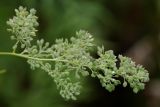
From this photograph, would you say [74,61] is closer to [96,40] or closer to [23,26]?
[23,26]

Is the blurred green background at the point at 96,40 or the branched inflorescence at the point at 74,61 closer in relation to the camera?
the branched inflorescence at the point at 74,61

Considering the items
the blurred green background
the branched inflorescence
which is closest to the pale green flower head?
the branched inflorescence

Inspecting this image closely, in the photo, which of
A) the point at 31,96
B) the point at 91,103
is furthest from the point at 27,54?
the point at 91,103

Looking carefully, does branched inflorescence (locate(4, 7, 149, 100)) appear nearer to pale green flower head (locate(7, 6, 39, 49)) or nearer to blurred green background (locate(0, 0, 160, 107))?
pale green flower head (locate(7, 6, 39, 49))

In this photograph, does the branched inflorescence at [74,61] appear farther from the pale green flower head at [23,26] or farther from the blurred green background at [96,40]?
the blurred green background at [96,40]

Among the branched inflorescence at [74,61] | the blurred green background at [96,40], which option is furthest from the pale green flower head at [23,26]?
the blurred green background at [96,40]

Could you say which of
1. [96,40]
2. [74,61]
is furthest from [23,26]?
[96,40]

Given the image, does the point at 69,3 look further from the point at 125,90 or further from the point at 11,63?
the point at 125,90

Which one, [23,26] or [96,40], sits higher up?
[96,40]
